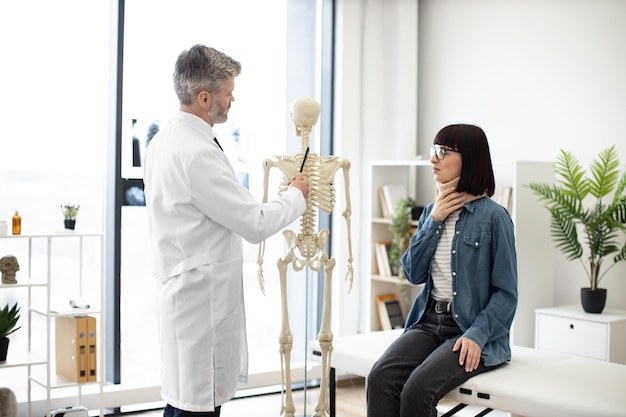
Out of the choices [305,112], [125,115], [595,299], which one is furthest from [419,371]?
[125,115]

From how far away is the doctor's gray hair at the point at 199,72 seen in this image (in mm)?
2219

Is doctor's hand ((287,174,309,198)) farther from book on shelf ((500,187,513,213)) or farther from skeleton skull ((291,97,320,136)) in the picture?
book on shelf ((500,187,513,213))

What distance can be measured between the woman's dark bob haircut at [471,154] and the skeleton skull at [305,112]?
0.50 metres

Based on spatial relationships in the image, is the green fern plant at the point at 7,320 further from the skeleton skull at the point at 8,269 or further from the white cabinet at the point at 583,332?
the white cabinet at the point at 583,332

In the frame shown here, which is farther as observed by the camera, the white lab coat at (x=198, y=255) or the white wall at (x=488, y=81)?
the white wall at (x=488, y=81)

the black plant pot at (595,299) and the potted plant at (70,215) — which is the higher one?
the potted plant at (70,215)

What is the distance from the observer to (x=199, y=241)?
2.16m

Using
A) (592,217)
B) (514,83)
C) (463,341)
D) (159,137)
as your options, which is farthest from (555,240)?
(159,137)

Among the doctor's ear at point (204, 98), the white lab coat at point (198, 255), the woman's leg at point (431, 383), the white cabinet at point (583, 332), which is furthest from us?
A: the white cabinet at point (583, 332)

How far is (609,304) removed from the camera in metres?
3.78

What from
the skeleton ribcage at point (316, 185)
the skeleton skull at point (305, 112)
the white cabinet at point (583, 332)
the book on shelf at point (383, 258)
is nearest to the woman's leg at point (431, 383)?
the skeleton ribcage at point (316, 185)

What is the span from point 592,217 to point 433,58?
1667 mm

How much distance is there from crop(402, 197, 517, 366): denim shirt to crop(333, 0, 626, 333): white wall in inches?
60.6

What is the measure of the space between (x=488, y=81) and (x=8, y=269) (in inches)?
110
